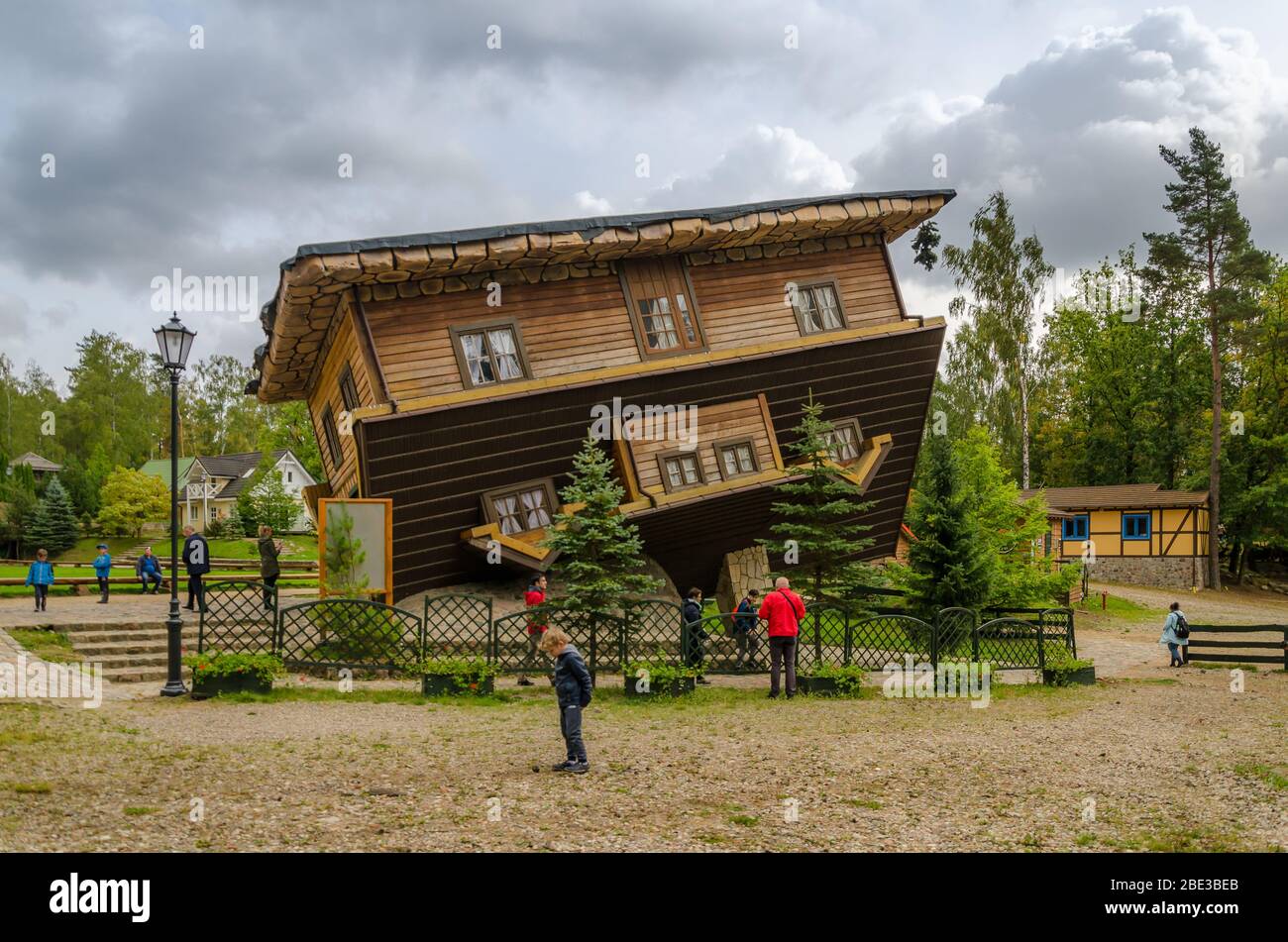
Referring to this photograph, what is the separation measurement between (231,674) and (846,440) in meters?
14.5

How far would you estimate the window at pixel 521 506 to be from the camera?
19.3 metres

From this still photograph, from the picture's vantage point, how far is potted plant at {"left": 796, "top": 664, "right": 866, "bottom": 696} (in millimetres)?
15828

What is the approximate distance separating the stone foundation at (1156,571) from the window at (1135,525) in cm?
106

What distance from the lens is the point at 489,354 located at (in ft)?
62.7

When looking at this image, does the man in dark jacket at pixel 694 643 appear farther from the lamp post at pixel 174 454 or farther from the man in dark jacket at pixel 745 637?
the lamp post at pixel 174 454

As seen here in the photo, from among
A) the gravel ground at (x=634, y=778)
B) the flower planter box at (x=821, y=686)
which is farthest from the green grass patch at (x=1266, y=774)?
the flower planter box at (x=821, y=686)

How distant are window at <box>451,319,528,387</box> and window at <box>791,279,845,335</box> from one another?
6.56 meters

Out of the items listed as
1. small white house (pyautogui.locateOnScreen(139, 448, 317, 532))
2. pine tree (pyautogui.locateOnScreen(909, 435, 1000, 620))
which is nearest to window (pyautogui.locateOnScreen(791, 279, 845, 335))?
pine tree (pyautogui.locateOnScreen(909, 435, 1000, 620))

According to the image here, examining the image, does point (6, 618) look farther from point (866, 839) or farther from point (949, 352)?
point (949, 352)

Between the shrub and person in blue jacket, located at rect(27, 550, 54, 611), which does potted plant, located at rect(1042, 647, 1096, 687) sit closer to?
the shrub

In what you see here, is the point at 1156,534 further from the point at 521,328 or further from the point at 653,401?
the point at 521,328

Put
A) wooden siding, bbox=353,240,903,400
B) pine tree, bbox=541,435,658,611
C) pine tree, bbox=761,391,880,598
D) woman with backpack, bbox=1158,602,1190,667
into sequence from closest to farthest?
pine tree, bbox=541,435,658,611, wooden siding, bbox=353,240,903,400, pine tree, bbox=761,391,880,598, woman with backpack, bbox=1158,602,1190,667

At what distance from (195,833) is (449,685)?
757 cm

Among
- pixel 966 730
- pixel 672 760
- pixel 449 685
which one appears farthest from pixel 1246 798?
pixel 449 685
